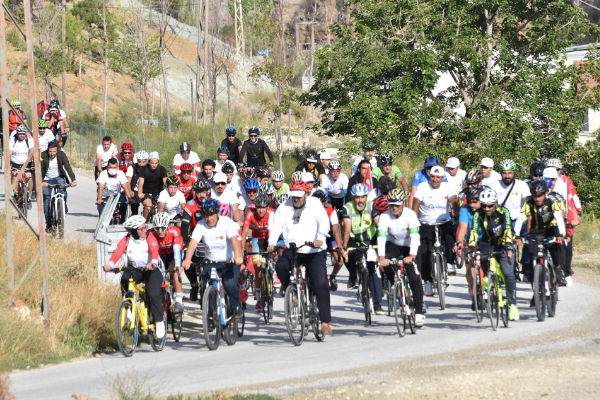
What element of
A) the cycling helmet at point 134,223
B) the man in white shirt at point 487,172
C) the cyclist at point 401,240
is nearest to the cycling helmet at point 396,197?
the cyclist at point 401,240

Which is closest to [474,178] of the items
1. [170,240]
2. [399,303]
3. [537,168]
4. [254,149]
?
[537,168]

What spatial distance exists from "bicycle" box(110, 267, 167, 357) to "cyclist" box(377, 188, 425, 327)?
3.38 metres

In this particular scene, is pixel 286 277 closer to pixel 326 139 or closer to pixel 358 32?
pixel 358 32

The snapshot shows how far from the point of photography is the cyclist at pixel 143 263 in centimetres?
1102

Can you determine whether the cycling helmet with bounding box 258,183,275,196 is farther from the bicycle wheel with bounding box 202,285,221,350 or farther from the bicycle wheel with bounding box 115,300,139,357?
the bicycle wheel with bounding box 115,300,139,357

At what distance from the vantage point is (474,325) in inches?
487

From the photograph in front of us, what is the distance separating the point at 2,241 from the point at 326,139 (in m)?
37.4

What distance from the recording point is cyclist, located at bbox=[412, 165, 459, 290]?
44.2 ft

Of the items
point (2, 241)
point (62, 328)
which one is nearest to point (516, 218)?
point (62, 328)

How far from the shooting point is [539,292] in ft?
41.0

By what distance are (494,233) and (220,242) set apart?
4134mm

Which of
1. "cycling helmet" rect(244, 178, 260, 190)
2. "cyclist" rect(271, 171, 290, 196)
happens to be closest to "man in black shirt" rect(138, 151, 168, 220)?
"cyclist" rect(271, 171, 290, 196)

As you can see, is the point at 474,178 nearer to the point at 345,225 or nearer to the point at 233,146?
the point at 345,225

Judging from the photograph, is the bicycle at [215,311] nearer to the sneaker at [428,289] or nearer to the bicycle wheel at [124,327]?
the bicycle wheel at [124,327]
